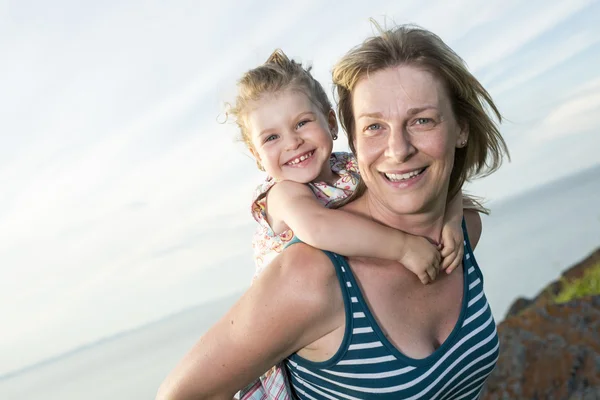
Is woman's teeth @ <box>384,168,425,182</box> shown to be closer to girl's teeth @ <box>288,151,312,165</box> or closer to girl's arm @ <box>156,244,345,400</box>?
girl's arm @ <box>156,244,345,400</box>

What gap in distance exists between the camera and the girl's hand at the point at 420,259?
2.12 meters

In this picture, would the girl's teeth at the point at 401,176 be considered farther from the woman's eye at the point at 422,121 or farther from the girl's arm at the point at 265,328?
the girl's arm at the point at 265,328

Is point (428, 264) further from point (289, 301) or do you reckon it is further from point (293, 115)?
point (293, 115)

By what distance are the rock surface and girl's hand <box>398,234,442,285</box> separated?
160 centimetres

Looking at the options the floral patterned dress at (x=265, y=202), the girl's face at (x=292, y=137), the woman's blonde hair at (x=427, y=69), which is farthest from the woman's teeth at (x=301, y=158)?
the woman's blonde hair at (x=427, y=69)

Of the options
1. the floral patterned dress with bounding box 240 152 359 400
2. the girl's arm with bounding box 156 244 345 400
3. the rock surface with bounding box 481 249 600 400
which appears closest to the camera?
the girl's arm with bounding box 156 244 345 400

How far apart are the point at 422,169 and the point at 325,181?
0.76 meters

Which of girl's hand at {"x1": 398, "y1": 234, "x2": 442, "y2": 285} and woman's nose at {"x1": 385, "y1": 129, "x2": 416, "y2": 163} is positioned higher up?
woman's nose at {"x1": 385, "y1": 129, "x2": 416, "y2": 163}

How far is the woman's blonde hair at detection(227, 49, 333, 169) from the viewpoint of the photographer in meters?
2.92

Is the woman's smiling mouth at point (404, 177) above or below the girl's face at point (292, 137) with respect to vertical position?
below

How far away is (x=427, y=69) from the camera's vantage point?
2.13m

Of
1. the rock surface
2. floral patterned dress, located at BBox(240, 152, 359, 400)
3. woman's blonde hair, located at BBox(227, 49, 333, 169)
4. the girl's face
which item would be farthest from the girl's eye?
the rock surface

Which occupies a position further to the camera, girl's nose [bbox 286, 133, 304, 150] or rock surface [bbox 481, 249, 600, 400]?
rock surface [bbox 481, 249, 600, 400]

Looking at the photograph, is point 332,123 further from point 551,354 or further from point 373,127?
point 551,354
